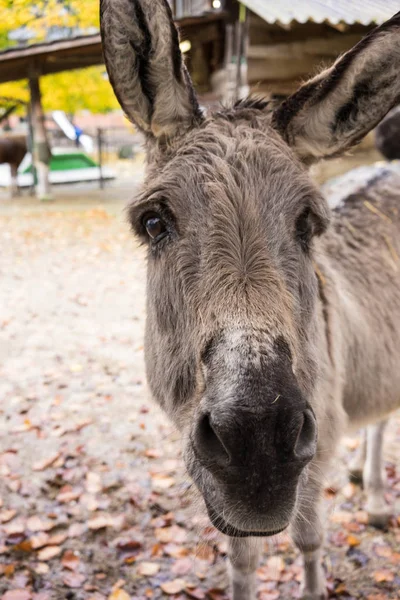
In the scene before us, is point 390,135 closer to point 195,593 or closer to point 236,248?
point 236,248

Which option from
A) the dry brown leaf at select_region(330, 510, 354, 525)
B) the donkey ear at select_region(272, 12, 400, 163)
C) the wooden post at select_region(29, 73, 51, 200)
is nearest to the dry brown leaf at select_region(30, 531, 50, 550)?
the dry brown leaf at select_region(330, 510, 354, 525)

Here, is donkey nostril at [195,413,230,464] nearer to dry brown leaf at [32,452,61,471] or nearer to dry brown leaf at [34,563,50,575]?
dry brown leaf at [34,563,50,575]

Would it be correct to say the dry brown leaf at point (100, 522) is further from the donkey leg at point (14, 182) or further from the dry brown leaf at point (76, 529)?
the donkey leg at point (14, 182)

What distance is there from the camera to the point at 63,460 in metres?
4.77

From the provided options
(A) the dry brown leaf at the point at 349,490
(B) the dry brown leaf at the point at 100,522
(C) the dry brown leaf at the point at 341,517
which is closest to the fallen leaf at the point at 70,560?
(B) the dry brown leaf at the point at 100,522

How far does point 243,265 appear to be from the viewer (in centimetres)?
185

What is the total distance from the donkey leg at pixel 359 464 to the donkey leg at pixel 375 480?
221 millimetres

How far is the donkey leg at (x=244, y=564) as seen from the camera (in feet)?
9.20

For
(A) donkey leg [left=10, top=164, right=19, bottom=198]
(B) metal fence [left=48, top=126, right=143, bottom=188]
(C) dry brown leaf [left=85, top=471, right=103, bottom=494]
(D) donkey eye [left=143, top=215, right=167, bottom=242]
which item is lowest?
(B) metal fence [left=48, top=126, right=143, bottom=188]

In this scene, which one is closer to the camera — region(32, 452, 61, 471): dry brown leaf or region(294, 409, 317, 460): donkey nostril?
region(294, 409, 317, 460): donkey nostril

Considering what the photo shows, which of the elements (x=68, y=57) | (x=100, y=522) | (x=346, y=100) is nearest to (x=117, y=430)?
(x=100, y=522)

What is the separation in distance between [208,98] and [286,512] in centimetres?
1383

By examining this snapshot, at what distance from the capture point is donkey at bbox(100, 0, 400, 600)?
159 centimetres

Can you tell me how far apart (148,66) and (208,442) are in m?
1.65
